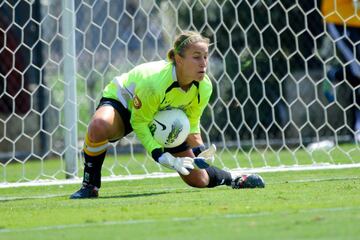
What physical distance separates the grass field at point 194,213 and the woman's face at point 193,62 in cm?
79

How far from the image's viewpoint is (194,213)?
5125 mm

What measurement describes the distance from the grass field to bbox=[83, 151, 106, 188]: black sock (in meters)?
0.12

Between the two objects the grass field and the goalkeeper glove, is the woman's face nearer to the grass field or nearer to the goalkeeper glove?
the goalkeeper glove

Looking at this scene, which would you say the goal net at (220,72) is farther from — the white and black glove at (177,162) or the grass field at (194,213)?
the white and black glove at (177,162)

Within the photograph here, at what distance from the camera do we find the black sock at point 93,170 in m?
6.64

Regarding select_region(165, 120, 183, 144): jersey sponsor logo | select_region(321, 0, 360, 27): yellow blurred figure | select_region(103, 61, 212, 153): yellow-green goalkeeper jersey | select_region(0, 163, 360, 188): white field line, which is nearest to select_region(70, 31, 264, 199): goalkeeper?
select_region(103, 61, 212, 153): yellow-green goalkeeper jersey

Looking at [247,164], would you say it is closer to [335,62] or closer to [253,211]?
[335,62]

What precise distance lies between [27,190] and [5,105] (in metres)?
3.60

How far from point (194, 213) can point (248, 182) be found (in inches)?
67.9

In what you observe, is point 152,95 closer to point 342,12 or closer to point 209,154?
point 209,154

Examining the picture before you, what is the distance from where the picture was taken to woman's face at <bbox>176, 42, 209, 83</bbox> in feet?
21.4

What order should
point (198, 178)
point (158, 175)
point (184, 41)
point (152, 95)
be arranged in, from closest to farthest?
point (152, 95) → point (184, 41) → point (198, 178) → point (158, 175)

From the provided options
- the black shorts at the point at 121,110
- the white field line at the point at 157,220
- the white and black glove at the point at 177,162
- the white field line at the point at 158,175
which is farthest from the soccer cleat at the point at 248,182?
the white field line at the point at 157,220

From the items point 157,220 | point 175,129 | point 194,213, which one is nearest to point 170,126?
point 175,129
